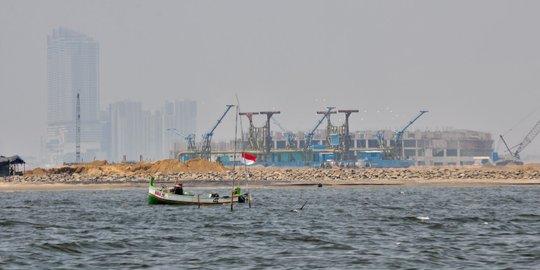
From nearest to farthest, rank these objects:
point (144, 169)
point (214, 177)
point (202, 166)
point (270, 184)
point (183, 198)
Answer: point (183, 198), point (270, 184), point (214, 177), point (144, 169), point (202, 166)

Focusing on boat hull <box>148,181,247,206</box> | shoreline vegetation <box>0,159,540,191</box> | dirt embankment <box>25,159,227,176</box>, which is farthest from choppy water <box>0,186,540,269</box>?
dirt embankment <box>25,159,227,176</box>

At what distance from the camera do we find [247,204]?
75.4 m

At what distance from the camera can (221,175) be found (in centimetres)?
13488

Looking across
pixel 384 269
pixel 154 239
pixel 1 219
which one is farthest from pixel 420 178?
pixel 384 269

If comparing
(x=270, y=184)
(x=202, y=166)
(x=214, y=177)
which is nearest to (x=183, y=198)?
(x=270, y=184)

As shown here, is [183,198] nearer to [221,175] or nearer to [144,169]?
[221,175]

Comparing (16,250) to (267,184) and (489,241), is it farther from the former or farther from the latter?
(267,184)

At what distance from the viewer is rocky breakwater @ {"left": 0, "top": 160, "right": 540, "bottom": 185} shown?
12512 centimetres

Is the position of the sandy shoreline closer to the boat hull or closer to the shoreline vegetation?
the shoreline vegetation

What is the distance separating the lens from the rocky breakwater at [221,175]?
12512 cm

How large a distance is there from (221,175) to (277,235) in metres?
86.5

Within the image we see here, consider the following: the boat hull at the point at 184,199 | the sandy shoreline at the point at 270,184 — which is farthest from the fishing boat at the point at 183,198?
the sandy shoreline at the point at 270,184

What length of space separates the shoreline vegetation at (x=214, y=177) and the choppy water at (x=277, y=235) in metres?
36.5

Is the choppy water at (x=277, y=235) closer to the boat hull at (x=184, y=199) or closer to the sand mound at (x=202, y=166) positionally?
the boat hull at (x=184, y=199)
